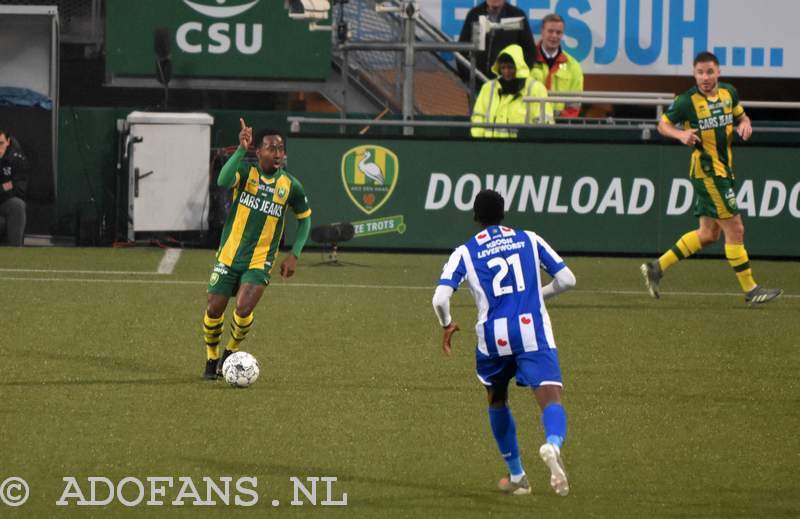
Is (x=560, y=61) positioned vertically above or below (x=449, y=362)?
above

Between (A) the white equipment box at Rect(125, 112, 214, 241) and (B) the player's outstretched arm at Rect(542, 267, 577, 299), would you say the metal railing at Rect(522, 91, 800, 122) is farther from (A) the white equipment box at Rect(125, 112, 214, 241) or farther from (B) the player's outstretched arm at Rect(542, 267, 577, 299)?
(B) the player's outstretched arm at Rect(542, 267, 577, 299)

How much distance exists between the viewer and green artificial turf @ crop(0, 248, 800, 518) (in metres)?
8.53

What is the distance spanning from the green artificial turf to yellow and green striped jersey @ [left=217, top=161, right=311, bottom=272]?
0.98 metres

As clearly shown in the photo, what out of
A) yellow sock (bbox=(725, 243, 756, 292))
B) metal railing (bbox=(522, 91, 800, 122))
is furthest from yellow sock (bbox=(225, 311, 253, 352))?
metal railing (bbox=(522, 91, 800, 122))

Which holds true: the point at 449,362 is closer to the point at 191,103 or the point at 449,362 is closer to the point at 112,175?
the point at 112,175

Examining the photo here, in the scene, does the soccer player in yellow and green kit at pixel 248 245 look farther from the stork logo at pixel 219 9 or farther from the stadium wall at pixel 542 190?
the stork logo at pixel 219 9

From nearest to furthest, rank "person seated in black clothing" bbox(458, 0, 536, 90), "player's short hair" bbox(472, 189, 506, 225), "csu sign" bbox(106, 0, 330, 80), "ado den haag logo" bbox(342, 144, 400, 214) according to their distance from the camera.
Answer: "player's short hair" bbox(472, 189, 506, 225), "ado den haag logo" bbox(342, 144, 400, 214), "person seated in black clothing" bbox(458, 0, 536, 90), "csu sign" bbox(106, 0, 330, 80)

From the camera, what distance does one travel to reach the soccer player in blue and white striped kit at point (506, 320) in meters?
8.30

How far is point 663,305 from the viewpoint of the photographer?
16.8m

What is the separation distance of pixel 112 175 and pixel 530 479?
1428 centimetres

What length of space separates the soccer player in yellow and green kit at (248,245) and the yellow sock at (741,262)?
19.4 ft

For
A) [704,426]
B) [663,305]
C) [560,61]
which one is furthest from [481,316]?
[560,61]

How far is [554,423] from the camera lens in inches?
316

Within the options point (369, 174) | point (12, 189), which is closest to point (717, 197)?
point (369, 174)
